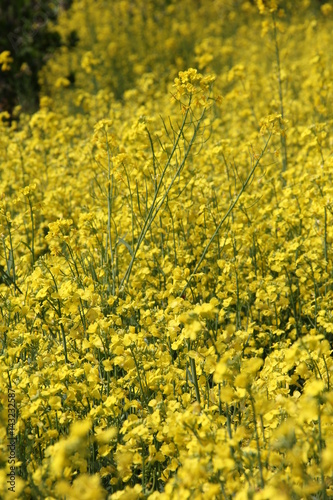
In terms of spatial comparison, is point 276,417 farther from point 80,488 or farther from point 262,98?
point 262,98

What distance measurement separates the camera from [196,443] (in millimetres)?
1624

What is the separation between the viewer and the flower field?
5.32 feet

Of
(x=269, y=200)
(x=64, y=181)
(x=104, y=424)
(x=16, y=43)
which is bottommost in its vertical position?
(x=104, y=424)

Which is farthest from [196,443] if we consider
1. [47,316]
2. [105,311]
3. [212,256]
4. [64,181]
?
[64,181]

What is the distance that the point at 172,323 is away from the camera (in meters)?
2.14

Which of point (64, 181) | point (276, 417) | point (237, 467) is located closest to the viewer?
point (237, 467)

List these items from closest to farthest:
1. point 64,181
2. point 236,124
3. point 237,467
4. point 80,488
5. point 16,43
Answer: point 80,488, point 237,467, point 64,181, point 236,124, point 16,43

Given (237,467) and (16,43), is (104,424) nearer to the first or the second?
(237,467)

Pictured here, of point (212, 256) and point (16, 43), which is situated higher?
point (16, 43)

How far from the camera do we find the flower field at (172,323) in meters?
1.62

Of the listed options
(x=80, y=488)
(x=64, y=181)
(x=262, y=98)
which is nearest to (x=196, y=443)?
(x=80, y=488)

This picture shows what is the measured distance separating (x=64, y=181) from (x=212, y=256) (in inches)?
64.4

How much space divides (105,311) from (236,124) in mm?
3344

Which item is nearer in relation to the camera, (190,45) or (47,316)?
(47,316)
